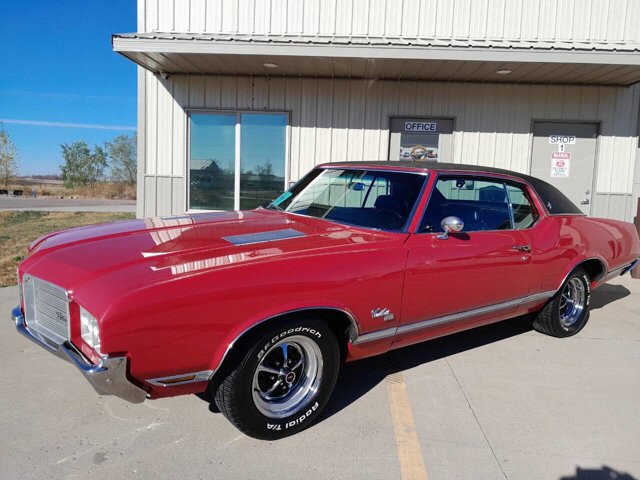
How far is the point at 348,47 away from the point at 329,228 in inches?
177

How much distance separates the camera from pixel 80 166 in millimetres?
34906

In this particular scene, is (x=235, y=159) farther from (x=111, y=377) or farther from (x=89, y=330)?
(x=111, y=377)

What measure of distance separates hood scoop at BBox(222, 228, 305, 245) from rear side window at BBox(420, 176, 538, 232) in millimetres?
1144

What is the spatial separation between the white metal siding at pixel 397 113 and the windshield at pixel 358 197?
15.0 ft

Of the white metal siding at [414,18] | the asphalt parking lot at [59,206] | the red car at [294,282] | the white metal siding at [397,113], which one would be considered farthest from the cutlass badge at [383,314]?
the asphalt parking lot at [59,206]

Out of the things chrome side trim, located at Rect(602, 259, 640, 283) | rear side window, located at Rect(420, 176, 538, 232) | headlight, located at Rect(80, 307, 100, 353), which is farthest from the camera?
chrome side trim, located at Rect(602, 259, 640, 283)

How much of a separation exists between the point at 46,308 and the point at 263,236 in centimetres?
131

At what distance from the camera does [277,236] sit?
A: 3.19 metres

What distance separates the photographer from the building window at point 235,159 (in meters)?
8.90

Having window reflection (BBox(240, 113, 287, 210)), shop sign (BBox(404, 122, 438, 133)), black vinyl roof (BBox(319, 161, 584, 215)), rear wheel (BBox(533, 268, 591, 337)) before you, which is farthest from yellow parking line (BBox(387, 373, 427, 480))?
shop sign (BBox(404, 122, 438, 133))

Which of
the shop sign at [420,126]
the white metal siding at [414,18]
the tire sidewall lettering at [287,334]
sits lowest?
the tire sidewall lettering at [287,334]

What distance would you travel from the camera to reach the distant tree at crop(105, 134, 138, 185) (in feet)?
119

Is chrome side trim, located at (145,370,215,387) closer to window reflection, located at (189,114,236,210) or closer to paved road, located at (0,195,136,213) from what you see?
window reflection, located at (189,114,236,210)

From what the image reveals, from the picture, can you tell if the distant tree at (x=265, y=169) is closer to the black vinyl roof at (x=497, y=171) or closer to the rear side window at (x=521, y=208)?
the black vinyl roof at (x=497, y=171)
